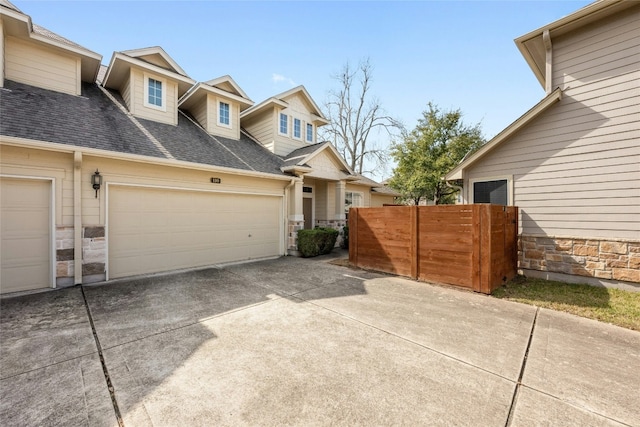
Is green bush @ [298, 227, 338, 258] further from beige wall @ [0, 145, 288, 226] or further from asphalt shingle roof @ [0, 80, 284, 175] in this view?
beige wall @ [0, 145, 288, 226]

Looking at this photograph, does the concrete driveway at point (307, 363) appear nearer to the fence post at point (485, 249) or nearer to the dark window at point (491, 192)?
the fence post at point (485, 249)

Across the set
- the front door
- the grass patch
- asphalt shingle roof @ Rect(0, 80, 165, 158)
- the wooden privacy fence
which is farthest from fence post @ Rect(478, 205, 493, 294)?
the front door

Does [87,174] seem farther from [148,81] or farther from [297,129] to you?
[297,129]

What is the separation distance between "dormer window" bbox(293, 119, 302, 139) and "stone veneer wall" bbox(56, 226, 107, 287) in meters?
8.81

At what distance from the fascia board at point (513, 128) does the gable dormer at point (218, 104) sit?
8.78 m

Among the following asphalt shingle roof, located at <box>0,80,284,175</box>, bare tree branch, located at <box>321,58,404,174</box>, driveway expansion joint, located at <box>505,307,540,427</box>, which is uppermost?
bare tree branch, located at <box>321,58,404,174</box>

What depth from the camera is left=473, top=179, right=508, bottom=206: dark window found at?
732 cm

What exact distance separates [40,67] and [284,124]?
7.96m

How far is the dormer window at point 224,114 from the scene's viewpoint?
10.7 metres

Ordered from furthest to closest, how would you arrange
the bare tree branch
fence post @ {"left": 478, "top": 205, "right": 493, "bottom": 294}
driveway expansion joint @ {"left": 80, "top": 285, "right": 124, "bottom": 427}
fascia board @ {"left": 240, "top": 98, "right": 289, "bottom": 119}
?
the bare tree branch
fascia board @ {"left": 240, "top": 98, "right": 289, "bottom": 119}
fence post @ {"left": 478, "top": 205, "right": 493, "bottom": 294}
driveway expansion joint @ {"left": 80, "top": 285, "right": 124, "bottom": 427}

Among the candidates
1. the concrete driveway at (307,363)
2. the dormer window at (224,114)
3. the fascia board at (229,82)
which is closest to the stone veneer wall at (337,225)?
the dormer window at (224,114)

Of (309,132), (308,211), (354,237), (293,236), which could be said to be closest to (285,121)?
(309,132)

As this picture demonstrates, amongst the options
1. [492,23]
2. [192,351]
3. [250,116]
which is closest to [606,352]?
[192,351]

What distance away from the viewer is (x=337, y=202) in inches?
485
